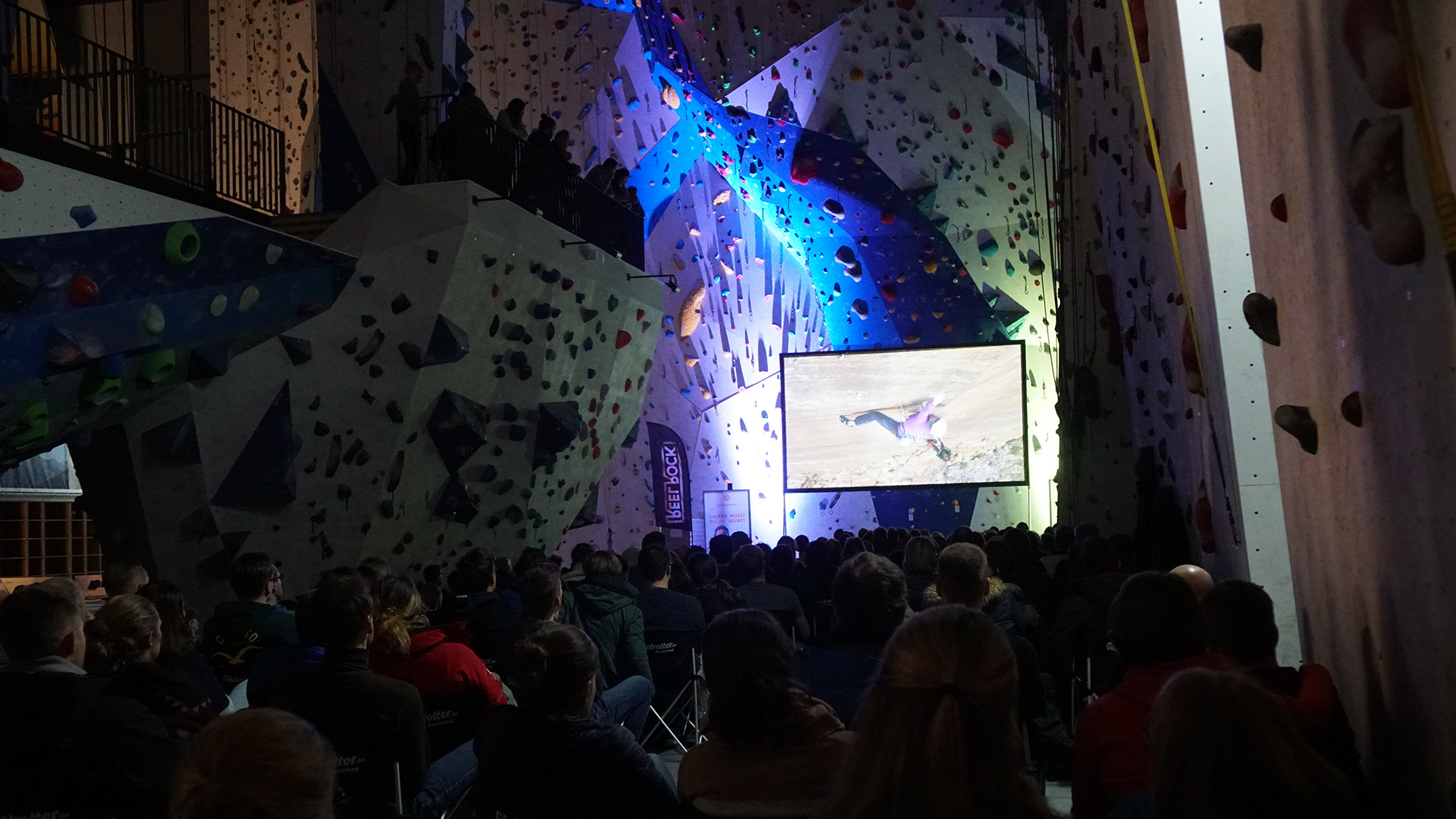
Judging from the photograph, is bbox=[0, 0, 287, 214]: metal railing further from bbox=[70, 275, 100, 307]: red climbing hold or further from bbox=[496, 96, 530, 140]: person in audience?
bbox=[496, 96, 530, 140]: person in audience

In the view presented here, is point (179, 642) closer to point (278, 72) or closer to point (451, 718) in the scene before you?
point (451, 718)

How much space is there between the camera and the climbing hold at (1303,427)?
2594mm

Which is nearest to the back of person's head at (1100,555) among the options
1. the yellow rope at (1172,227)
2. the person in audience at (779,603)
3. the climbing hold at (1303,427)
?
the yellow rope at (1172,227)

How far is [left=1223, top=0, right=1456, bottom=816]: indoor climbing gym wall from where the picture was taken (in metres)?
1.78

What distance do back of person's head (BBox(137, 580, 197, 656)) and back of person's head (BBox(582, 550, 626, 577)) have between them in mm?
1709

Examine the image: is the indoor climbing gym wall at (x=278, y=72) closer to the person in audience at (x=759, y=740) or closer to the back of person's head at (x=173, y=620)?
the back of person's head at (x=173, y=620)

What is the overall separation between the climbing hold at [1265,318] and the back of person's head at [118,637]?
2732 millimetres

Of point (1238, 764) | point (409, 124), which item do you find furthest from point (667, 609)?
point (409, 124)

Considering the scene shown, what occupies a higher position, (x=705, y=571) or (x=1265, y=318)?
(x=1265, y=318)

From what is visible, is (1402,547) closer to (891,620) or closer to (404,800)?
(891,620)

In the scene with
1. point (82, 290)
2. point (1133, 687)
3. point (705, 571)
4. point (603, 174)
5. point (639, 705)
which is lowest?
point (639, 705)

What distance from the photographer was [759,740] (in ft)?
6.82

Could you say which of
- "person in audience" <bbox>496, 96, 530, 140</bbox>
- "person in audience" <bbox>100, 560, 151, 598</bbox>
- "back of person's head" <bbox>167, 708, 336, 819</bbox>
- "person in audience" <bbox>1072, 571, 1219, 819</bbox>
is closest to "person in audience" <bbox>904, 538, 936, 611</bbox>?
"person in audience" <bbox>1072, 571, 1219, 819</bbox>

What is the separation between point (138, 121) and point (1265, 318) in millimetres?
7355
